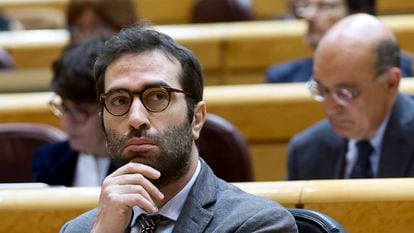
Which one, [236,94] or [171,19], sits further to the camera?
[171,19]

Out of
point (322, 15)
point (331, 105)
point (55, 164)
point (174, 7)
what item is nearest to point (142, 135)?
point (331, 105)

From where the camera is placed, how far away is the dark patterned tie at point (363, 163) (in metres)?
3.21

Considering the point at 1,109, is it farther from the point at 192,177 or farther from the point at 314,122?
the point at 192,177

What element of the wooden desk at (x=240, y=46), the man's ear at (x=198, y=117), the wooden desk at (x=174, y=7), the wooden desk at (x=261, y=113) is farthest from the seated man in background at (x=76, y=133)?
the wooden desk at (x=174, y=7)

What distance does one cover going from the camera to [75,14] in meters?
4.63

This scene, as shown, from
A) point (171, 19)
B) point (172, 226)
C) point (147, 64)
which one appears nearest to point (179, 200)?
point (172, 226)

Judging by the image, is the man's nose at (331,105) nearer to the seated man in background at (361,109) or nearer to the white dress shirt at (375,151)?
the seated man in background at (361,109)

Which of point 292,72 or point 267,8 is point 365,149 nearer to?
point 292,72

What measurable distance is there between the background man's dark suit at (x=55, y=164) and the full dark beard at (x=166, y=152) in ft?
4.38

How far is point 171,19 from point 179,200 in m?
4.48

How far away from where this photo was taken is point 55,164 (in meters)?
3.48

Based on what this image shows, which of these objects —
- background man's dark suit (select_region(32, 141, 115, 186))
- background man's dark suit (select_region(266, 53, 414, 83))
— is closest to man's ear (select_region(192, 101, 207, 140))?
background man's dark suit (select_region(32, 141, 115, 186))

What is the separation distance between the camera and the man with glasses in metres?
2.08

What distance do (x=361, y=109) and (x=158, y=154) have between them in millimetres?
1212
